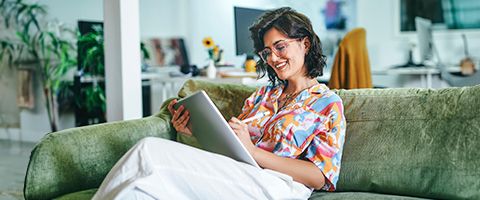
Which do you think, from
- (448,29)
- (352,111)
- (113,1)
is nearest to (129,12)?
(113,1)

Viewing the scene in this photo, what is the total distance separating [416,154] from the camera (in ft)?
6.04

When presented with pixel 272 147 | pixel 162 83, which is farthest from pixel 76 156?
pixel 162 83

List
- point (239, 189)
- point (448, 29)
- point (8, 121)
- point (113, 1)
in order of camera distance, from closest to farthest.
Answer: point (239, 189)
point (113, 1)
point (8, 121)
point (448, 29)

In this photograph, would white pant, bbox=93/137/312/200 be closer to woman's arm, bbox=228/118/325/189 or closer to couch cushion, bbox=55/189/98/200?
woman's arm, bbox=228/118/325/189

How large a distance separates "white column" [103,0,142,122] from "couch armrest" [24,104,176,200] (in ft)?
2.93

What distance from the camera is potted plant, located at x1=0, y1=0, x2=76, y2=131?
13.3 feet

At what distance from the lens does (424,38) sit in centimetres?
515

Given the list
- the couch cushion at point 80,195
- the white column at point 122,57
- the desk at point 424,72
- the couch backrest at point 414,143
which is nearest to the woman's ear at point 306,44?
the couch backrest at point 414,143

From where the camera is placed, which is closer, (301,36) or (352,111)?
(301,36)

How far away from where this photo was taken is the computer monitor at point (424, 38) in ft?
16.7

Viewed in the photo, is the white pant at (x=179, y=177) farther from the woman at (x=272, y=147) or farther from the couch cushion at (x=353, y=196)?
the couch cushion at (x=353, y=196)

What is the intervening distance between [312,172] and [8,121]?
9.41 feet

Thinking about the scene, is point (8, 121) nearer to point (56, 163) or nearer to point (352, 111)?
point (56, 163)

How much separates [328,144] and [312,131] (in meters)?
0.06
